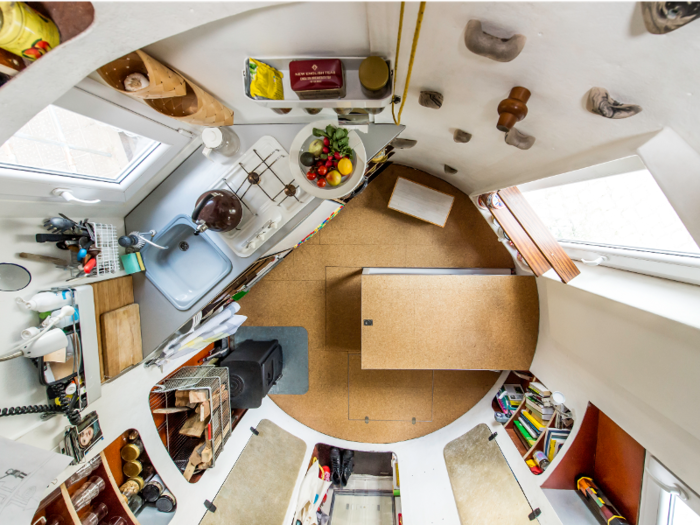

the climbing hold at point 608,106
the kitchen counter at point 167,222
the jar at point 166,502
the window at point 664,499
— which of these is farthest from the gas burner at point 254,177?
the window at point 664,499

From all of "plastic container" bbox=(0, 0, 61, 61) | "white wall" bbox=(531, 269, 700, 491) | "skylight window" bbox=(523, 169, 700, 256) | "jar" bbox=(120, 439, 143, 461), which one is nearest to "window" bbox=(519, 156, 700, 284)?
"skylight window" bbox=(523, 169, 700, 256)

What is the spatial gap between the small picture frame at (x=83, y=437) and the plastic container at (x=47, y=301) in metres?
0.58

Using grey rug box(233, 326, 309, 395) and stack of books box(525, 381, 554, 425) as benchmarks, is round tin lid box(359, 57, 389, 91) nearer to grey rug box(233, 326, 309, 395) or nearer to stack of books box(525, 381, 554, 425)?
stack of books box(525, 381, 554, 425)

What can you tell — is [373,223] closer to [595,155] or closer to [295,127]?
[295,127]

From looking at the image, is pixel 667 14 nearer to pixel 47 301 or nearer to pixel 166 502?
pixel 47 301

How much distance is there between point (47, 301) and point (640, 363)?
2.67 meters

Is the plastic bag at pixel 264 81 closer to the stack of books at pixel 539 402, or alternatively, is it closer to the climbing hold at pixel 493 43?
the climbing hold at pixel 493 43

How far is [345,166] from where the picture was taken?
1.48m

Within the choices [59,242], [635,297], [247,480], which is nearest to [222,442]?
[247,480]

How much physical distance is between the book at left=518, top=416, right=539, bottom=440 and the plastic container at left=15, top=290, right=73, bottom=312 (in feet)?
10.1

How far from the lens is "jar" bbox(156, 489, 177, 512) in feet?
6.54

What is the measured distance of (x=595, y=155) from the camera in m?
1.16

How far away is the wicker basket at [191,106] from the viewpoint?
51.7 inches

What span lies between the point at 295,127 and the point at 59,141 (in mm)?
1046
